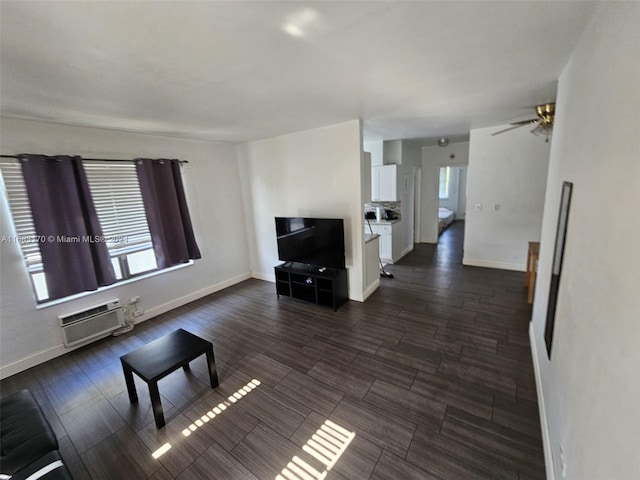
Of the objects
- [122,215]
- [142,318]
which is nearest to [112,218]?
[122,215]

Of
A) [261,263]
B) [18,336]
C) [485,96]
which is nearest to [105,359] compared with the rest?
[18,336]

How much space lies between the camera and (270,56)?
161 centimetres

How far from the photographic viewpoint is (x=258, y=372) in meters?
2.55

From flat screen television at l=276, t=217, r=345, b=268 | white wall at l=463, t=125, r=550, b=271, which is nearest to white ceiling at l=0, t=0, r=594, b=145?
flat screen television at l=276, t=217, r=345, b=268

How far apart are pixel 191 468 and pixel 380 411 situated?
135cm

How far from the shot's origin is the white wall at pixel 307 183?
11.6 ft

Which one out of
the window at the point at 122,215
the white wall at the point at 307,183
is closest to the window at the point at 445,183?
the white wall at the point at 307,183

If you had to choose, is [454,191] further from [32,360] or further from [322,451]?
[32,360]

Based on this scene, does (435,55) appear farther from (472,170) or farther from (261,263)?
(261,263)

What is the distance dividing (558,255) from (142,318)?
180 inches

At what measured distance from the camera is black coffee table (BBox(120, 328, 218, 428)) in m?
1.97

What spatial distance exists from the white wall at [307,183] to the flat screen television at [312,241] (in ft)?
0.78

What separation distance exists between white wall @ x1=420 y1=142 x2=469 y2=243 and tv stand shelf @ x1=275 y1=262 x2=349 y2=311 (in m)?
4.14

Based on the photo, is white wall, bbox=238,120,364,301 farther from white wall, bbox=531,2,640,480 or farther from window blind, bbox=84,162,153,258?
white wall, bbox=531,2,640,480
